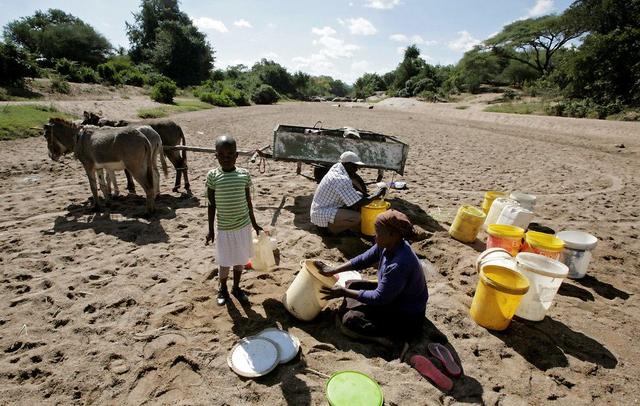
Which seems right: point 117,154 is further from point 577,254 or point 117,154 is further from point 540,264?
point 577,254

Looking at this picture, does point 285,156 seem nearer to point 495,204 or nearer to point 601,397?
point 495,204

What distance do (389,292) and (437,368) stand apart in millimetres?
714

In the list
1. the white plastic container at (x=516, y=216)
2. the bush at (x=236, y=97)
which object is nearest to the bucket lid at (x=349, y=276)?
the white plastic container at (x=516, y=216)

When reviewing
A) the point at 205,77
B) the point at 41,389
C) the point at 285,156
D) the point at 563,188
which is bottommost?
the point at 41,389

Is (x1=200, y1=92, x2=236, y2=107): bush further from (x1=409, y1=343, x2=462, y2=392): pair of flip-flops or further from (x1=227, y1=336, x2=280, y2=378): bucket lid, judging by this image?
(x1=409, y1=343, x2=462, y2=392): pair of flip-flops

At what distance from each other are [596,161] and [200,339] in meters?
13.0

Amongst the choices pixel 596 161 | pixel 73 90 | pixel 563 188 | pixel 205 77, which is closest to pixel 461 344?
pixel 563 188

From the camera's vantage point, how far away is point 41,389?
8.61ft

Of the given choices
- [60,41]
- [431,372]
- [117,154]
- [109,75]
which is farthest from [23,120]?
[60,41]

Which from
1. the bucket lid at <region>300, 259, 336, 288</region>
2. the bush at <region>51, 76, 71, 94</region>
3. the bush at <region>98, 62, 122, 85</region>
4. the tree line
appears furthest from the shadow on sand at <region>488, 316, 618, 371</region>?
the bush at <region>98, 62, 122, 85</region>

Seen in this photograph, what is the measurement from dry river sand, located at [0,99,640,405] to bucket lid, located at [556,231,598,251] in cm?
47

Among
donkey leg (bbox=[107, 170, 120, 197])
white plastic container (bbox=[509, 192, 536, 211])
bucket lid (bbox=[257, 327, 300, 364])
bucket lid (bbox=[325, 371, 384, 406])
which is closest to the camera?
bucket lid (bbox=[325, 371, 384, 406])

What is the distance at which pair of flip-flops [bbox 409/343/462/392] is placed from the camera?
272 cm

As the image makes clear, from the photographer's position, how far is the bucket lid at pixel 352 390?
8.00ft
